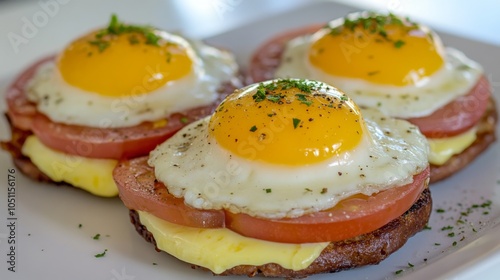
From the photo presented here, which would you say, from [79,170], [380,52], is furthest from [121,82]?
[380,52]

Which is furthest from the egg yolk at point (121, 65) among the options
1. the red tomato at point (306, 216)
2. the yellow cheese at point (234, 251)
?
the yellow cheese at point (234, 251)

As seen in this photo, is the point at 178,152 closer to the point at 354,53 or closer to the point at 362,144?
the point at 362,144

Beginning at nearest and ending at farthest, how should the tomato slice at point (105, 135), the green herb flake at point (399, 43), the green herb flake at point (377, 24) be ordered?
1. the tomato slice at point (105, 135)
2. the green herb flake at point (399, 43)
3. the green herb flake at point (377, 24)

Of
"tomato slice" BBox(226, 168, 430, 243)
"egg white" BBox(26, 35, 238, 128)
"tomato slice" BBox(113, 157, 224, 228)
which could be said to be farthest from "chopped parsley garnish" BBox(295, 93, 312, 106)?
"egg white" BBox(26, 35, 238, 128)

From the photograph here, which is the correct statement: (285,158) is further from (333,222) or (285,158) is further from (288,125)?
(333,222)

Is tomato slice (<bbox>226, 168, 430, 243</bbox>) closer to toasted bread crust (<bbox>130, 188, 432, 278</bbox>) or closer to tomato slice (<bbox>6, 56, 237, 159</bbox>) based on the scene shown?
toasted bread crust (<bbox>130, 188, 432, 278</bbox>)

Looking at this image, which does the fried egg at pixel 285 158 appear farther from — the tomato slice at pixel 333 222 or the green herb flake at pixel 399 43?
the green herb flake at pixel 399 43
